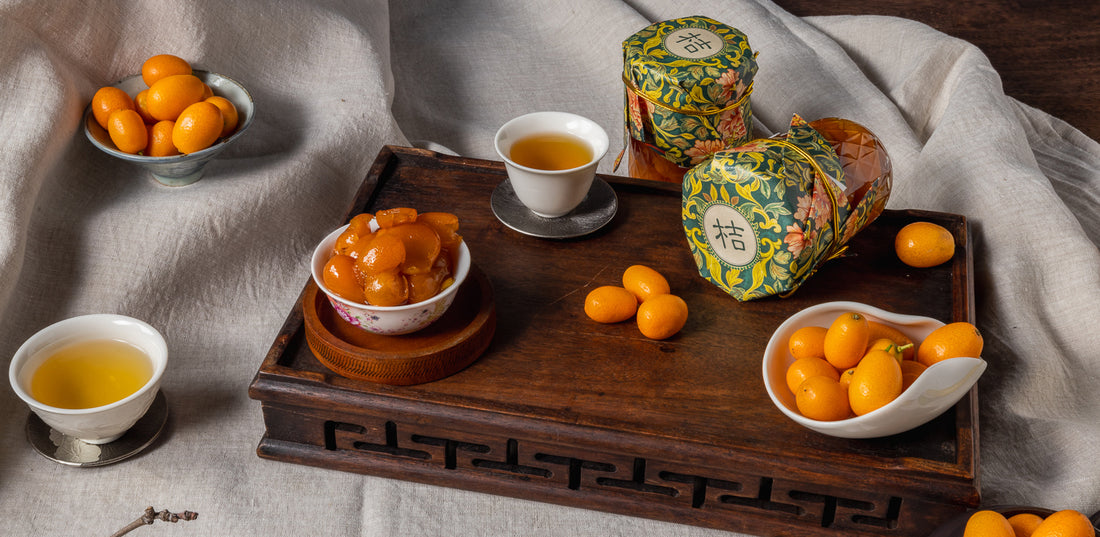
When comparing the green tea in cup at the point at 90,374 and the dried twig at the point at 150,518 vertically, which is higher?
the green tea in cup at the point at 90,374

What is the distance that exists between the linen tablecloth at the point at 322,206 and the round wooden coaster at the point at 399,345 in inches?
5.5

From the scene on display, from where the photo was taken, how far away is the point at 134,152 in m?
1.21

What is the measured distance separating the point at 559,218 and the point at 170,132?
499 mm

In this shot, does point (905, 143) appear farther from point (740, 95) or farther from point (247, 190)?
point (247, 190)

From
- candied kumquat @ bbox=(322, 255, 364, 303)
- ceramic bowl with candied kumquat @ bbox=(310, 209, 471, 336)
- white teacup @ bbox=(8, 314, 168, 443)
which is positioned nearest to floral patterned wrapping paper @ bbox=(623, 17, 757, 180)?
ceramic bowl with candied kumquat @ bbox=(310, 209, 471, 336)

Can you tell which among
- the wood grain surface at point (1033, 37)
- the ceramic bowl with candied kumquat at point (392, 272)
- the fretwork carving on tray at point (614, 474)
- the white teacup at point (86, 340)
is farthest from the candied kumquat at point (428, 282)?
the wood grain surface at point (1033, 37)

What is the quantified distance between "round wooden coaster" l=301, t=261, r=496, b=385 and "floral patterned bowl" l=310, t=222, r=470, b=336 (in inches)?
0.7

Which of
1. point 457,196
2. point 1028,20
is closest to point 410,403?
point 457,196

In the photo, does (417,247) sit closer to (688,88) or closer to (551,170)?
(551,170)

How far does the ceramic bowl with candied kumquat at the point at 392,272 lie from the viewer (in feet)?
2.95

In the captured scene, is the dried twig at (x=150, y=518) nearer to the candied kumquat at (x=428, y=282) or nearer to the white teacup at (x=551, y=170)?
the candied kumquat at (x=428, y=282)

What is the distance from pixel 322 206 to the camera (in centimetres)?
135

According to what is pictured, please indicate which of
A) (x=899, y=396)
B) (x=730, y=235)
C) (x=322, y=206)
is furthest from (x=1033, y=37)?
(x=322, y=206)

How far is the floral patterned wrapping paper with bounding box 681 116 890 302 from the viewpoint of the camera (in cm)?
99
